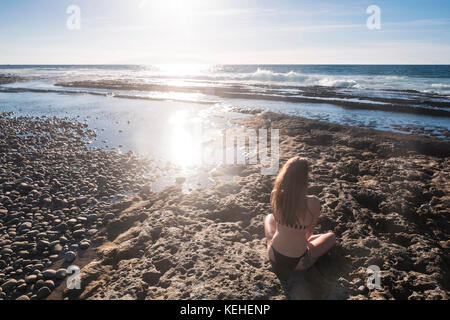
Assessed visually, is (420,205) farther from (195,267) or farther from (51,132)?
(51,132)

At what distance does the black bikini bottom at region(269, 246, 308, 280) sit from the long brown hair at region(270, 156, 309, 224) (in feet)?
1.58

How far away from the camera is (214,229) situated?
182 inches

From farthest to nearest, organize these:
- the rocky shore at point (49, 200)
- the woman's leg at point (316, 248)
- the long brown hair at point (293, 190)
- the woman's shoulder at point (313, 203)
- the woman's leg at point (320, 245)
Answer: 1. the rocky shore at point (49, 200)
2. the woman's leg at point (320, 245)
3. the woman's leg at point (316, 248)
4. the woman's shoulder at point (313, 203)
5. the long brown hair at point (293, 190)

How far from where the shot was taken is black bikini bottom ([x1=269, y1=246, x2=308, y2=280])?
3.39 meters

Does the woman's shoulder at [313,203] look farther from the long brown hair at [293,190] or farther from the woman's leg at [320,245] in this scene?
the woman's leg at [320,245]

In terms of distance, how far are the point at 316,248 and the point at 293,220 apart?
0.65m

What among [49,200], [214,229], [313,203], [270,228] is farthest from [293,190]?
[49,200]

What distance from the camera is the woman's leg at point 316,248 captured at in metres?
3.45

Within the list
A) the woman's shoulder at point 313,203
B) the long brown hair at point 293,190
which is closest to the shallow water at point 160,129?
the long brown hair at point 293,190

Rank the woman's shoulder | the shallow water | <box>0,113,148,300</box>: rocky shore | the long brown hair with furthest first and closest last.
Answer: the shallow water
<box>0,113,148,300</box>: rocky shore
the woman's shoulder
the long brown hair

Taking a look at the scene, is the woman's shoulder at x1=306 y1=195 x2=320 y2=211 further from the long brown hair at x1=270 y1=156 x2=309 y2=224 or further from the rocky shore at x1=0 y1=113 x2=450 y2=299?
the rocky shore at x1=0 y1=113 x2=450 y2=299

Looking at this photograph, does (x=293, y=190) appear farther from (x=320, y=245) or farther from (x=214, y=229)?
(x=214, y=229)

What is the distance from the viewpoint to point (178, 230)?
15.1 feet

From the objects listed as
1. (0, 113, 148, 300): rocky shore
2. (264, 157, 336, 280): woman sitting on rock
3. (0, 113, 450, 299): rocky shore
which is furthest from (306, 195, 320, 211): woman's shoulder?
(0, 113, 148, 300): rocky shore
